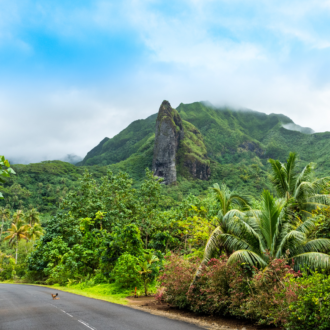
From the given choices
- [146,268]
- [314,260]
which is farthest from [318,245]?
[146,268]

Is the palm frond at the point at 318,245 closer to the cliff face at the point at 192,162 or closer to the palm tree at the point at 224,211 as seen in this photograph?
the palm tree at the point at 224,211

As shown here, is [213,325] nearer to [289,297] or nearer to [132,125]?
[289,297]

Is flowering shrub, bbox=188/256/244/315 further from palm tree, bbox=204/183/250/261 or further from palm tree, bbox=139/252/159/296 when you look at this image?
palm tree, bbox=139/252/159/296

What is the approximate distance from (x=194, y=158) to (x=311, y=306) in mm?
112081

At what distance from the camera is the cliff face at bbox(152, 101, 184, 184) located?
4333 inches

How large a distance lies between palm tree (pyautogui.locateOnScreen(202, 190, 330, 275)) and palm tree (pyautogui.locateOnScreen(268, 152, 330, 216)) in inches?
177

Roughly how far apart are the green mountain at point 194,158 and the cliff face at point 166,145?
991mm

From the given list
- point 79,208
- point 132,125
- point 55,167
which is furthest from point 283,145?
point 79,208

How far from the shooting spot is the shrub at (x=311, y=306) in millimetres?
5984

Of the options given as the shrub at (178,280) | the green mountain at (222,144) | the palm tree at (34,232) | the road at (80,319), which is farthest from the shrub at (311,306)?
the green mountain at (222,144)

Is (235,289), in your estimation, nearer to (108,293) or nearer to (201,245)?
(201,245)

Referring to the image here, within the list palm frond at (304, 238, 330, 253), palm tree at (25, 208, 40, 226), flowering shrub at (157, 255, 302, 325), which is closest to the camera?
flowering shrub at (157, 255, 302, 325)

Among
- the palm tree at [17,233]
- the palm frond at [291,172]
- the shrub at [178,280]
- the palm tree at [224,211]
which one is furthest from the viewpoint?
the palm tree at [17,233]

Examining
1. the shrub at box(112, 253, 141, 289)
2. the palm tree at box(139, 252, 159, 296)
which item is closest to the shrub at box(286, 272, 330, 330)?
the palm tree at box(139, 252, 159, 296)
